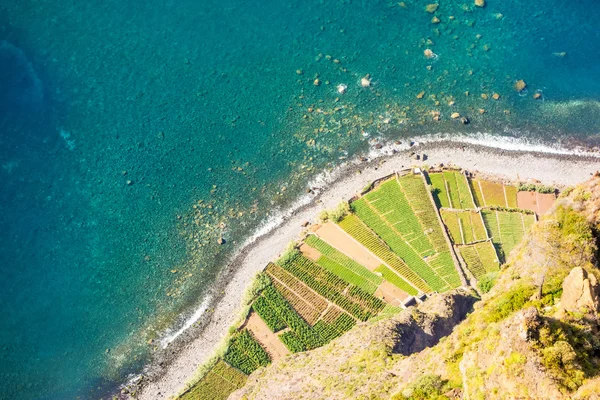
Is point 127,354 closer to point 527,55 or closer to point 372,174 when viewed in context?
point 372,174

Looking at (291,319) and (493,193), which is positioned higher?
(291,319)

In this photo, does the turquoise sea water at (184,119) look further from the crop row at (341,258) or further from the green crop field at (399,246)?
the green crop field at (399,246)

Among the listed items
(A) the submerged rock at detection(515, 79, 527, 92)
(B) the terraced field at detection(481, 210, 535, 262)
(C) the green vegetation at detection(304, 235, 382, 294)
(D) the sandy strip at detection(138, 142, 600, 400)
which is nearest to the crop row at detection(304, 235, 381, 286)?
(C) the green vegetation at detection(304, 235, 382, 294)

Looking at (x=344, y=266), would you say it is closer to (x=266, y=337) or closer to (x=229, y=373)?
(x=266, y=337)

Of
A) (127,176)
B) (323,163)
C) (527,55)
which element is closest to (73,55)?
(127,176)

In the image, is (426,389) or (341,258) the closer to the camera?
(426,389)

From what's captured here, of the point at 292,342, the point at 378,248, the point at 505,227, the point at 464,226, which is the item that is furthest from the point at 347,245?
the point at 505,227

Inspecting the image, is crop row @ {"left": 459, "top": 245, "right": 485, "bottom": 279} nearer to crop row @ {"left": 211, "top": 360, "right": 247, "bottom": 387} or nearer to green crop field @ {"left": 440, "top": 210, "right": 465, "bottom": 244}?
green crop field @ {"left": 440, "top": 210, "right": 465, "bottom": 244}

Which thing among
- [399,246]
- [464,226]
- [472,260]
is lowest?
[472,260]

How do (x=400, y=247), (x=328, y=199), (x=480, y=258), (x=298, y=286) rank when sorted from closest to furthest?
(x=480, y=258) → (x=298, y=286) → (x=400, y=247) → (x=328, y=199)
